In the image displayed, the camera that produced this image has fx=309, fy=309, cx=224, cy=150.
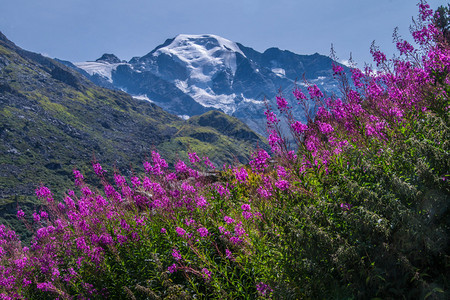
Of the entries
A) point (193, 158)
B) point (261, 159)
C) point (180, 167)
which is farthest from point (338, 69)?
point (180, 167)

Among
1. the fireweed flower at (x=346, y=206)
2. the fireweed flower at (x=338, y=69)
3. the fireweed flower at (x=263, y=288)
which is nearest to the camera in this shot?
the fireweed flower at (x=346, y=206)

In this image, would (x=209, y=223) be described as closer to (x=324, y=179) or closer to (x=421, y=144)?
(x=324, y=179)

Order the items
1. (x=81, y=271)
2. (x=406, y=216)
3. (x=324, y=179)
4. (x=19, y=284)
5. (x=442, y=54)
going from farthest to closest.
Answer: (x=19, y=284) < (x=81, y=271) < (x=442, y=54) < (x=324, y=179) < (x=406, y=216)

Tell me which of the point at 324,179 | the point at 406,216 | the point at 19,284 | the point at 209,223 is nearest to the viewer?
the point at 406,216

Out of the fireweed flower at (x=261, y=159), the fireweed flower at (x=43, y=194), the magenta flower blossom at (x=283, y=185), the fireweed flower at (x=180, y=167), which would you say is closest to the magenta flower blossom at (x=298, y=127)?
the magenta flower blossom at (x=283, y=185)

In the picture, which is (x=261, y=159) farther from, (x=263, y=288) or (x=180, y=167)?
(x=263, y=288)

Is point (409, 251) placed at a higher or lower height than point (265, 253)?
higher

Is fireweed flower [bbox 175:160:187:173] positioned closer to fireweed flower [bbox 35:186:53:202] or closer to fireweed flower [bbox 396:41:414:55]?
fireweed flower [bbox 35:186:53:202]

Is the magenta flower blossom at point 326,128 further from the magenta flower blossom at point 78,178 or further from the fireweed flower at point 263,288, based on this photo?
the magenta flower blossom at point 78,178

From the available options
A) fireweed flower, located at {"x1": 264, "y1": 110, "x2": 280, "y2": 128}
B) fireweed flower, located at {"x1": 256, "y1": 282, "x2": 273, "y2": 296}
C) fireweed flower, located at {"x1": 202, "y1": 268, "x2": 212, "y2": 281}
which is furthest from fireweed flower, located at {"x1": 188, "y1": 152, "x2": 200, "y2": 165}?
fireweed flower, located at {"x1": 256, "y1": 282, "x2": 273, "y2": 296}

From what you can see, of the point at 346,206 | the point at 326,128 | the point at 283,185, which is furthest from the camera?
the point at 326,128

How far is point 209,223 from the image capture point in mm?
7012

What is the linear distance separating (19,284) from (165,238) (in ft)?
13.3

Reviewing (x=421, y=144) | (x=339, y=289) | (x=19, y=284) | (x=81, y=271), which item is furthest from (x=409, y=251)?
(x=19, y=284)
